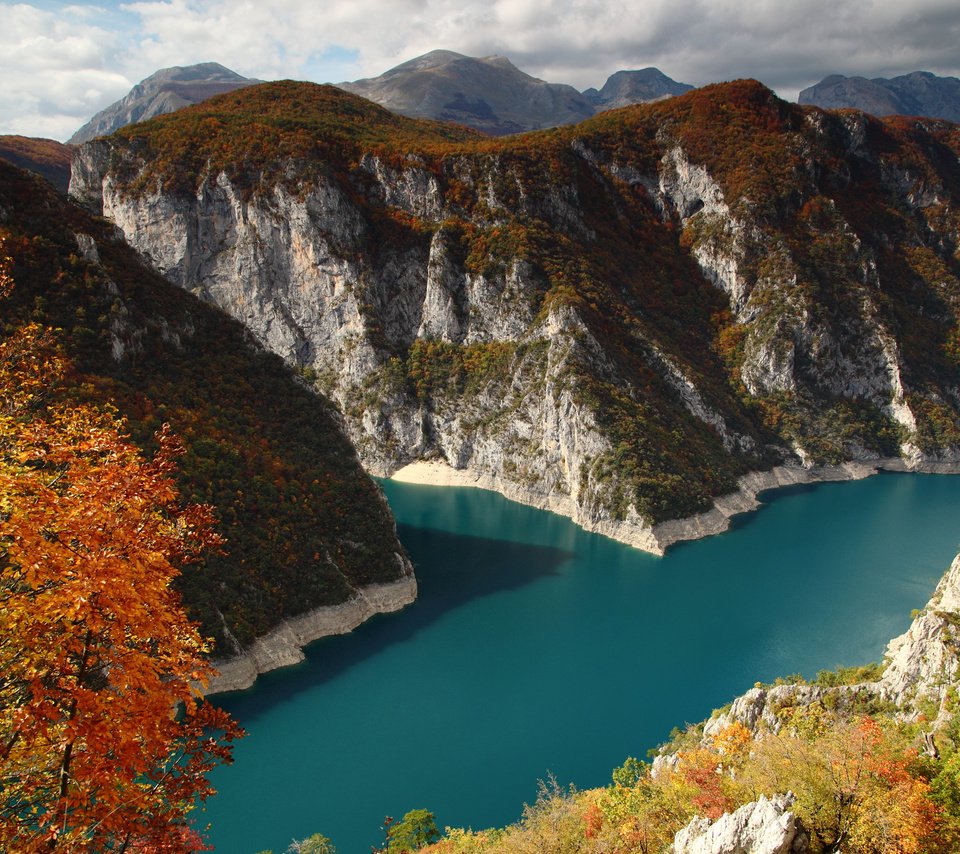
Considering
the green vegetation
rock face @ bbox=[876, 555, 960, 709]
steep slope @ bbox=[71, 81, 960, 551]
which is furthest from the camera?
steep slope @ bbox=[71, 81, 960, 551]

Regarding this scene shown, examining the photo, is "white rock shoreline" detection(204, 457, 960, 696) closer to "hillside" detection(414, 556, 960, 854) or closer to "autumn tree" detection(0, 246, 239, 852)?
"hillside" detection(414, 556, 960, 854)

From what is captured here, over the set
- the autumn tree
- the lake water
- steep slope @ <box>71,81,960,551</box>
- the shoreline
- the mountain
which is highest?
the mountain

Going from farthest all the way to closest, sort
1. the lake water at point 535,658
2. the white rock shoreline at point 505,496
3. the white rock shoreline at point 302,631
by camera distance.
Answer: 1. the white rock shoreline at point 505,496
2. the white rock shoreline at point 302,631
3. the lake water at point 535,658

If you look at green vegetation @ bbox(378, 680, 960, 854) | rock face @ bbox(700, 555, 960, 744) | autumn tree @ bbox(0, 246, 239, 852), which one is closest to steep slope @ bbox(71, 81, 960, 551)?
rock face @ bbox(700, 555, 960, 744)

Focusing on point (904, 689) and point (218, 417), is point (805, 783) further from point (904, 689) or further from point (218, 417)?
point (218, 417)

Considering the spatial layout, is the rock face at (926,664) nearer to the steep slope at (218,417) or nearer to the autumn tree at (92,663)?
the autumn tree at (92,663)

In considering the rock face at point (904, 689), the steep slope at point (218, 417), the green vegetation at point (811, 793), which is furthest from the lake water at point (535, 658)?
the rock face at point (904, 689)

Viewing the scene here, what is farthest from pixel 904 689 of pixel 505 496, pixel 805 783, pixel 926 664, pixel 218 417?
pixel 505 496
